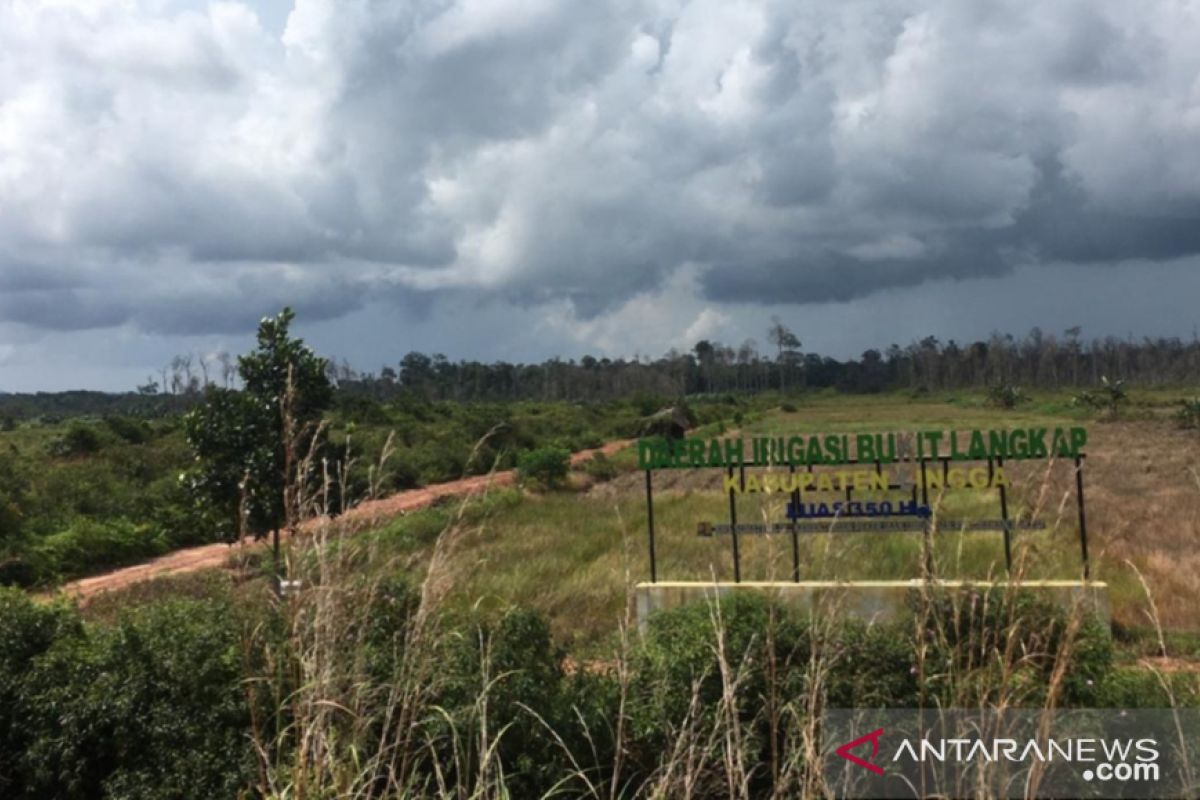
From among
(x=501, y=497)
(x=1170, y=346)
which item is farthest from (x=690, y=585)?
(x=1170, y=346)

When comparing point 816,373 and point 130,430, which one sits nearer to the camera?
point 130,430

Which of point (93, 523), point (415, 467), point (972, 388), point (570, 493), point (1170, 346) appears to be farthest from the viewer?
point (1170, 346)

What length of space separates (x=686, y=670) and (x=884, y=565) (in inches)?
269

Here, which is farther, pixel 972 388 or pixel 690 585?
pixel 972 388

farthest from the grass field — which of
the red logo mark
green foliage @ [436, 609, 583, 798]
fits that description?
the red logo mark

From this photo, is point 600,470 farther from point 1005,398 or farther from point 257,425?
point 1005,398

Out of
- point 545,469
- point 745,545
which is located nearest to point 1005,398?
point 545,469

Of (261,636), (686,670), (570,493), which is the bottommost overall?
(570,493)

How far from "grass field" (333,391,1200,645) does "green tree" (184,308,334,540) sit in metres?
1.53

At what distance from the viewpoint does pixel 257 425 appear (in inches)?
389

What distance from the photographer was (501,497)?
1995cm

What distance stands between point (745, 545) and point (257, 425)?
21.9 feet

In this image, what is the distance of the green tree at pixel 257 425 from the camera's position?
9.66 m

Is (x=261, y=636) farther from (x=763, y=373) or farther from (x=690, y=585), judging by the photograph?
(x=763, y=373)
